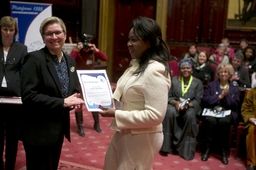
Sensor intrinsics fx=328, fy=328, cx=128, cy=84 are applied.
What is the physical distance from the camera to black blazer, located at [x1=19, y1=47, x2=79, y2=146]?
1.93 meters

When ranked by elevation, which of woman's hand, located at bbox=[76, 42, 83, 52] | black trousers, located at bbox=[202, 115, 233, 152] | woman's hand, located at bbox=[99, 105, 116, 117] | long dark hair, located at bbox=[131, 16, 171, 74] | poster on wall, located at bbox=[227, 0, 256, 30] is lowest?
black trousers, located at bbox=[202, 115, 233, 152]

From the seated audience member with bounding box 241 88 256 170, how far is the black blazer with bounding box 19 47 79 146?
2.73 metres

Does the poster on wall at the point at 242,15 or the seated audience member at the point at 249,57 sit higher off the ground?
the poster on wall at the point at 242,15

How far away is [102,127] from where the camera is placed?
5.34 metres

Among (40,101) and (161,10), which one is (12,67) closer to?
(40,101)

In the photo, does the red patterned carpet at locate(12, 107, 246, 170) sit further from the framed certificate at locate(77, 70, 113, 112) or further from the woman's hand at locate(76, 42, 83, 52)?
the framed certificate at locate(77, 70, 113, 112)

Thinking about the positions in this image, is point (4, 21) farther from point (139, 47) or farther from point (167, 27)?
point (167, 27)

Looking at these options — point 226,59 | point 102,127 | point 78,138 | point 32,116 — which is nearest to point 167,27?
point 226,59

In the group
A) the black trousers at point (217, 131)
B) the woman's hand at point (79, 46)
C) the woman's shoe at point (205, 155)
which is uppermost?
the woman's hand at point (79, 46)

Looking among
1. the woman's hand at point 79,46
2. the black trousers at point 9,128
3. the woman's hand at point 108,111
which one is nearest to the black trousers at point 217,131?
the woman's hand at point 79,46

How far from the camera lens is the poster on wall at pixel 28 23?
5129mm

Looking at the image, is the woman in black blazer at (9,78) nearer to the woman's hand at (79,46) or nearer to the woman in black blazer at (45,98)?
the woman in black blazer at (45,98)

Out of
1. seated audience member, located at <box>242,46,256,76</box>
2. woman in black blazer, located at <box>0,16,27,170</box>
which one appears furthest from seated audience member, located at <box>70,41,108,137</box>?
seated audience member, located at <box>242,46,256,76</box>

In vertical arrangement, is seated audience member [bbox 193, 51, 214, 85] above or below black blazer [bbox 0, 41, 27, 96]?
below
